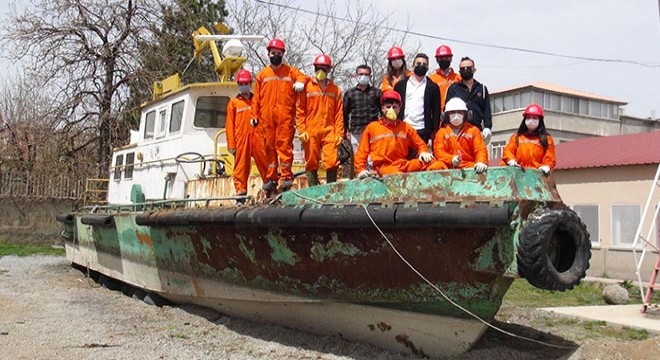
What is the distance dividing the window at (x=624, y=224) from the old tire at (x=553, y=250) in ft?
33.8

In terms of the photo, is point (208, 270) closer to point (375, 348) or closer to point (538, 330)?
point (375, 348)

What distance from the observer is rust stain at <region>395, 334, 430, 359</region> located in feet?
17.0

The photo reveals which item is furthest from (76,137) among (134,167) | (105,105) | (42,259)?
(134,167)

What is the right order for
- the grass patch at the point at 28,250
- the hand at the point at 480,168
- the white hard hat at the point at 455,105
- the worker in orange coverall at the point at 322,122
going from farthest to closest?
the grass patch at the point at 28,250, the worker in orange coverall at the point at 322,122, the white hard hat at the point at 455,105, the hand at the point at 480,168

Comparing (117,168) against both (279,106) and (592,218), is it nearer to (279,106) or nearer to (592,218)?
(279,106)

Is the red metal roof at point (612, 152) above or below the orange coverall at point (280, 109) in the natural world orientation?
above

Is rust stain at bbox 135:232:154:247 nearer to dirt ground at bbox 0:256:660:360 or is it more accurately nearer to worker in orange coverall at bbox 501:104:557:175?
dirt ground at bbox 0:256:660:360

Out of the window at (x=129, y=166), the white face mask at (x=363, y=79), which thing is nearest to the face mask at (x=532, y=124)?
the white face mask at (x=363, y=79)

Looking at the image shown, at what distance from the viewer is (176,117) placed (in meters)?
8.88

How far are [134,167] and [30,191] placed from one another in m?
7.51

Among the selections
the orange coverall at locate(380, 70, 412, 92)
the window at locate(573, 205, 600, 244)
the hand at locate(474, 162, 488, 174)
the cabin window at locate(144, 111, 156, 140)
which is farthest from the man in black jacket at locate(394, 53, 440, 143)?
the window at locate(573, 205, 600, 244)

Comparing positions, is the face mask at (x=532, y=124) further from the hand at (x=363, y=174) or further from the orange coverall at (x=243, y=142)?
the orange coverall at (x=243, y=142)

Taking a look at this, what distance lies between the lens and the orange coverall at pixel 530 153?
5633 millimetres

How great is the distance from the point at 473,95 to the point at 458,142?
0.80 meters
